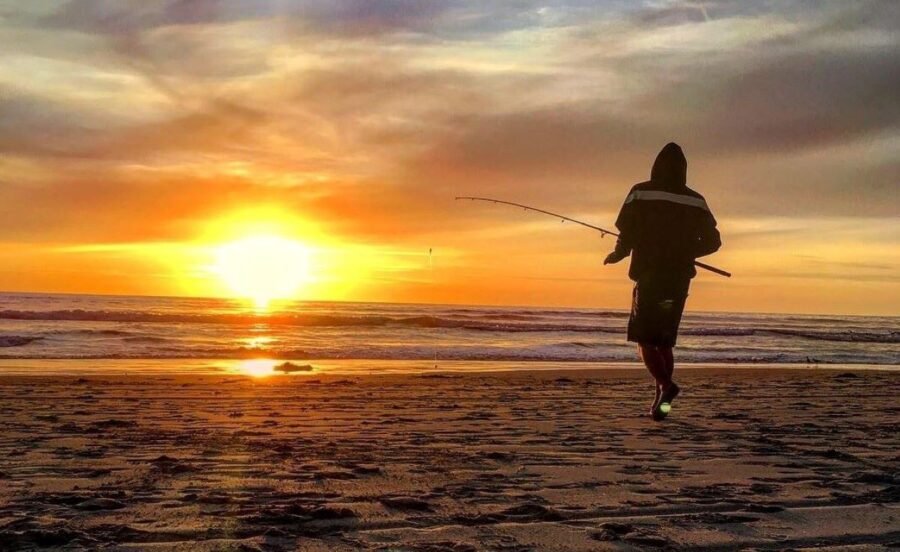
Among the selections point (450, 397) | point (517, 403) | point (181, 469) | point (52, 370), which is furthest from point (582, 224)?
point (52, 370)

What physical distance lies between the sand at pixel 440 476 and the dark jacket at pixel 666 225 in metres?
1.29

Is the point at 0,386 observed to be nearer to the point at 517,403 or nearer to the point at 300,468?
the point at 517,403

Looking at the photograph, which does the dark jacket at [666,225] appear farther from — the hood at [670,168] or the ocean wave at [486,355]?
the ocean wave at [486,355]

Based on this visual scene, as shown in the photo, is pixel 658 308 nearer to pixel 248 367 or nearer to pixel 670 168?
pixel 670 168

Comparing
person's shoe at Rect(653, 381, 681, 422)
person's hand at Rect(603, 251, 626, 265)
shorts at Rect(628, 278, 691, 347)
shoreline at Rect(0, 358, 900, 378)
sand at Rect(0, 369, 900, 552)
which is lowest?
shoreline at Rect(0, 358, 900, 378)

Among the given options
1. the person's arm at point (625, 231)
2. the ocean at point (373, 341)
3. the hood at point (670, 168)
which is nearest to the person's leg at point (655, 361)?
the person's arm at point (625, 231)

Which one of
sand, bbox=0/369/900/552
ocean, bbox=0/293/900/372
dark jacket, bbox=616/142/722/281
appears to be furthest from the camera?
ocean, bbox=0/293/900/372

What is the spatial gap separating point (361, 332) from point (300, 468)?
26135 millimetres

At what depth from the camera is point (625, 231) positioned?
5570mm

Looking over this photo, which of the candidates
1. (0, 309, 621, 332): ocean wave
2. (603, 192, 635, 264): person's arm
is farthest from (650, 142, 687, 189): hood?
(0, 309, 621, 332): ocean wave

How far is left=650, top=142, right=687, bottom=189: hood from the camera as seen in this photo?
5.57 m

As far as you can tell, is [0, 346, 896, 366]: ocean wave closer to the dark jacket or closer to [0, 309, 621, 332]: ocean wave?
[0, 309, 621, 332]: ocean wave

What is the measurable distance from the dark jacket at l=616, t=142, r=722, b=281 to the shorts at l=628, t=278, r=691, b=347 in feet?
0.21

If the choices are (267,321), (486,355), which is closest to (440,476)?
(486,355)
